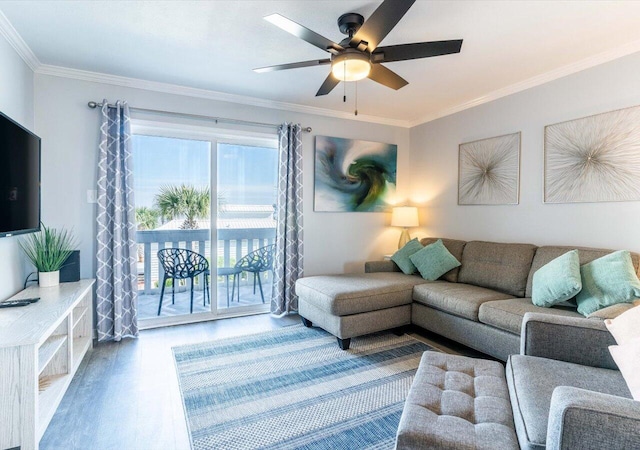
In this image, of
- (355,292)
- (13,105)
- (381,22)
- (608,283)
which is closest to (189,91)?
(13,105)

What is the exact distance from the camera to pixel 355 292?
291 cm

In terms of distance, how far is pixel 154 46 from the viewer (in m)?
2.57

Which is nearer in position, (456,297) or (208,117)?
(456,297)

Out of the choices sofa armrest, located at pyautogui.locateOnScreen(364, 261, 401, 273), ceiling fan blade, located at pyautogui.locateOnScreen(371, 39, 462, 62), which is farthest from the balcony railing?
ceiling fan blade, located at pyautogui.locateOnScreen(371, 39, 462, 62)

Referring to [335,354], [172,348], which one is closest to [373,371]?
[335,354]

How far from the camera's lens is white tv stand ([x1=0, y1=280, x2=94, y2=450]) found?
5.07ft

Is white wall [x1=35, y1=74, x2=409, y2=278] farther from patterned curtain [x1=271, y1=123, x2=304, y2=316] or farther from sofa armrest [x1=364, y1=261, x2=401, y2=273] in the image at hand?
sofa armrest [x1=364, y1=261, x2=401, y2=273]

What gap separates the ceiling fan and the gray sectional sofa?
175 cm

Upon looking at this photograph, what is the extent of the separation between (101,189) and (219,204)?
3.67ft

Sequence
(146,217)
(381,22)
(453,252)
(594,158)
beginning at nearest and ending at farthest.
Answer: (381,22) → (594,158) → (146,217) → (453,252)

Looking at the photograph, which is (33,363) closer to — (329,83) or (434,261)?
(329,83)

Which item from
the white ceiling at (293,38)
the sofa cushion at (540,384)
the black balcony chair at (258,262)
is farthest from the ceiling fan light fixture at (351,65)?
the black balcony chair at (258,262)

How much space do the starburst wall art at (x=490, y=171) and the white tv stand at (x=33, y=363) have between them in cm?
384

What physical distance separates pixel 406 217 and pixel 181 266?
9.12 ft
